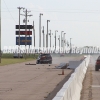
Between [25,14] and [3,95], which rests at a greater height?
[25,14]

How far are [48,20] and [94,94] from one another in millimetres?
130481

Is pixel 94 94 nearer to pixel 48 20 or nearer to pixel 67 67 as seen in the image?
pixel 67 67

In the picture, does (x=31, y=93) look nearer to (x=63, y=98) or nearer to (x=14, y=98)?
(x=14, y=98)

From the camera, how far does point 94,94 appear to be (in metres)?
21.8

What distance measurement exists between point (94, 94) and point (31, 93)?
2902 millimetres

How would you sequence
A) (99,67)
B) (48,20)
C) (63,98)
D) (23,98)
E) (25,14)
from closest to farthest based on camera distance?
(63,98) → (23,98) → (99,67) → (25,14) → (48,20)

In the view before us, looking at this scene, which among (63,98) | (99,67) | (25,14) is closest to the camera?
(63,98)

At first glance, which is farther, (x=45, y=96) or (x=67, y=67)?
(x=67, y=67)

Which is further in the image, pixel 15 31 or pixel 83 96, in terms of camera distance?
pixel 15 31

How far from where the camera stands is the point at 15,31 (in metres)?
158

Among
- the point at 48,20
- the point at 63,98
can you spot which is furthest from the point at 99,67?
the point at 48,20

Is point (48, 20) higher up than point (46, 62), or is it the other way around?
point (48, 20)

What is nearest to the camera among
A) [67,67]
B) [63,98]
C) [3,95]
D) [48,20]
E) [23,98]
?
[63,98]

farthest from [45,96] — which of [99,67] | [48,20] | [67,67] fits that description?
[48,20]
